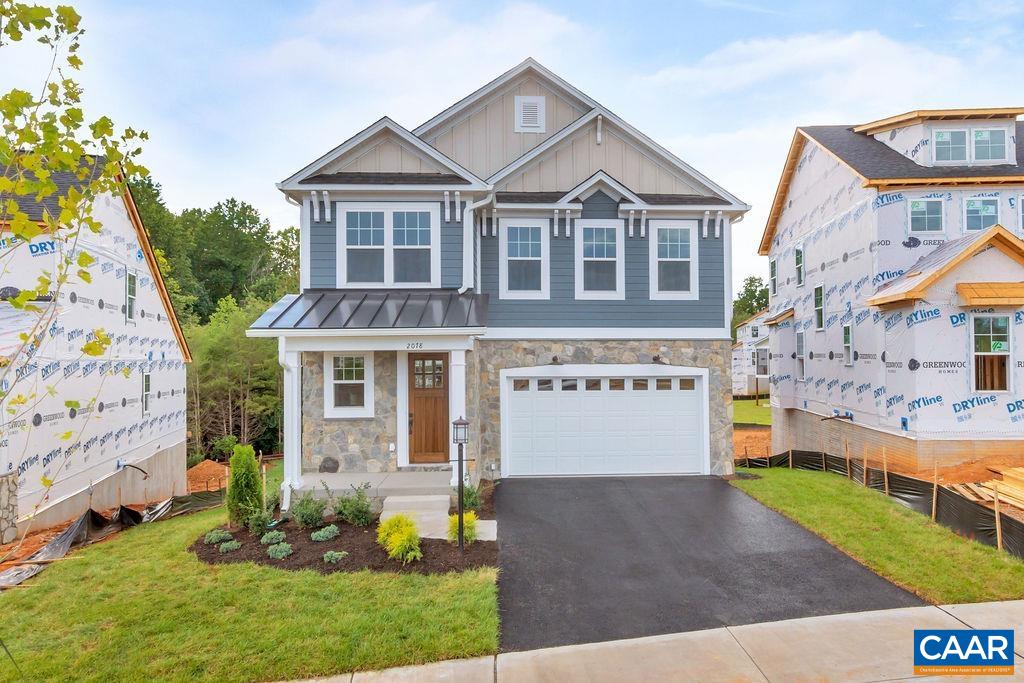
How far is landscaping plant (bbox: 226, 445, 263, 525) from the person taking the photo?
7.53 m

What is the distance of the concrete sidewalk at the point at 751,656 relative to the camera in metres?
4.17

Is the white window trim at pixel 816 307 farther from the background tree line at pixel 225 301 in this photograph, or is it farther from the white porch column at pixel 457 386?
the background tree line at pixel 225 301

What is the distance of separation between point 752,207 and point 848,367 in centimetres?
682

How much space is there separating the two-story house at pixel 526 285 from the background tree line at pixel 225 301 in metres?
3.84

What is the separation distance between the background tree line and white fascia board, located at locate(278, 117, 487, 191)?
8.08 ft

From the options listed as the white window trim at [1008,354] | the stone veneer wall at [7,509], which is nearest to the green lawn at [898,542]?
the white window trim at [1008,354]

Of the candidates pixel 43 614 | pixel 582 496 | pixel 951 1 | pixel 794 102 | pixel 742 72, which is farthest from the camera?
pixel 794 102

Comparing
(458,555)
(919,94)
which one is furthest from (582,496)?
(919,94)

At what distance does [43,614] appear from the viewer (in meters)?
5.14

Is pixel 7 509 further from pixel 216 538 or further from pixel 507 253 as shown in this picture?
pixel 507 253

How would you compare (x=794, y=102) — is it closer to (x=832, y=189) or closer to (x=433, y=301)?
(x=832, y=189)

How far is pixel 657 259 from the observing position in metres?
10.8

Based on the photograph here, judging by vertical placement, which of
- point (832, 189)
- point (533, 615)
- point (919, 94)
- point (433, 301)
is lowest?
point (533, 615)

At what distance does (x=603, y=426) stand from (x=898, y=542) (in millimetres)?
5283
